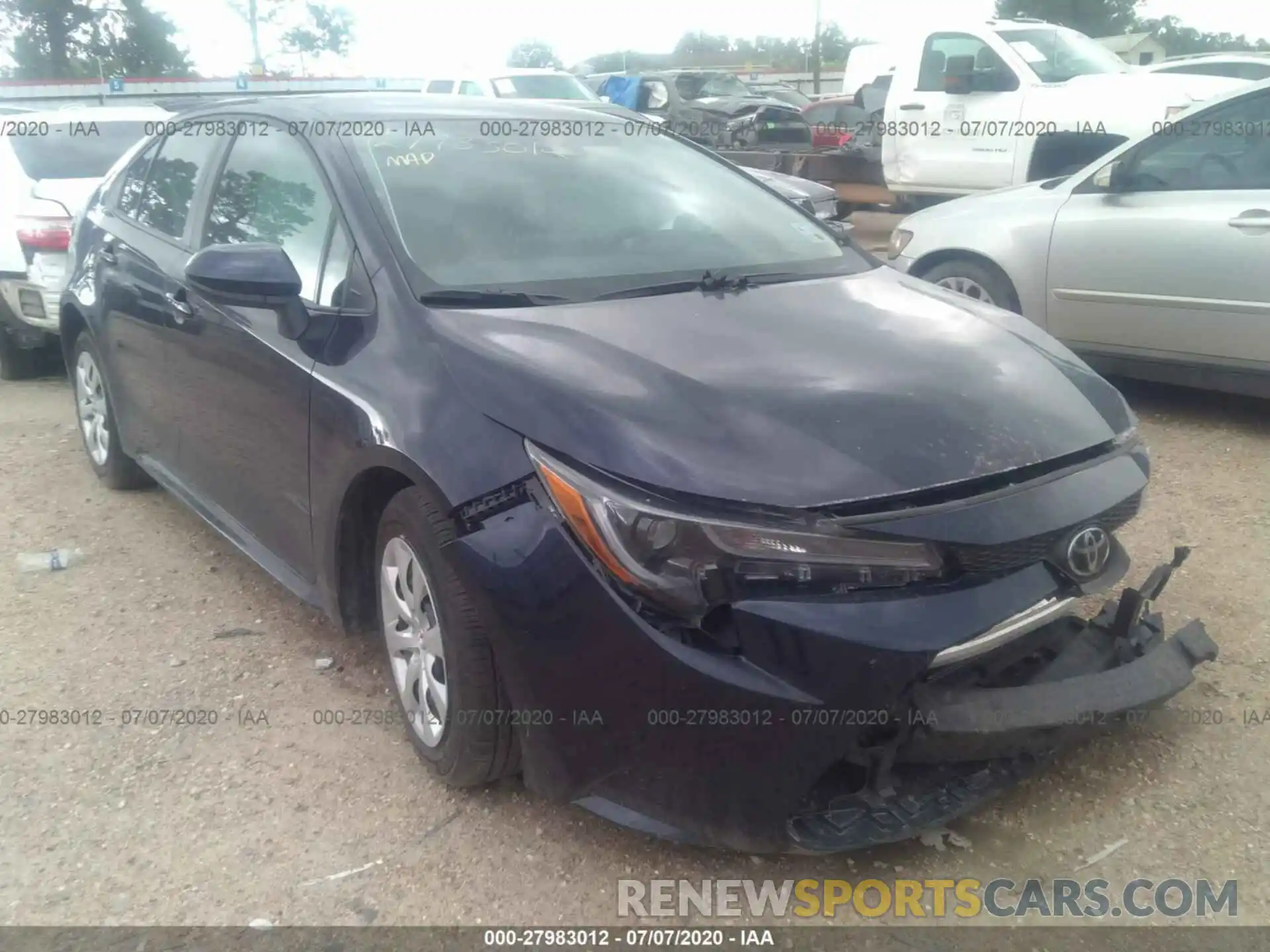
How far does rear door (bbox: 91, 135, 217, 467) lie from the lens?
402cm

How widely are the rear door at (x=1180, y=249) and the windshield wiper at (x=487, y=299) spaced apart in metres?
3.54

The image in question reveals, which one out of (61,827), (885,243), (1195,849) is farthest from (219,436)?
(885,243)

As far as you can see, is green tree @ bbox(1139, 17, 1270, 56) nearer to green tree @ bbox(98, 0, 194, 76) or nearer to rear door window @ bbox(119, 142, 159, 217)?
green tree @ bbox(98, 0, 194, 76)

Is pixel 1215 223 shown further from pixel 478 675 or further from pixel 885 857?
pixel 478 675

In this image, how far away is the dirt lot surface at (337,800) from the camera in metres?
2.50

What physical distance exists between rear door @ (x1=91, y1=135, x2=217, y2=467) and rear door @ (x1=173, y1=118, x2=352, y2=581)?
18 cm

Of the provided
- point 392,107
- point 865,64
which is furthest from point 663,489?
point 865,64

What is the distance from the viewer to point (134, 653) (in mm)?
3623

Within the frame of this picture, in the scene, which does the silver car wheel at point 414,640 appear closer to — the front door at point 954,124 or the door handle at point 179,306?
the door handle at point 179,306

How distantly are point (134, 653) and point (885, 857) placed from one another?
245cm

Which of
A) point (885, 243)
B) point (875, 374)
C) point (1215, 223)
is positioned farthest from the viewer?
point (885, 243)

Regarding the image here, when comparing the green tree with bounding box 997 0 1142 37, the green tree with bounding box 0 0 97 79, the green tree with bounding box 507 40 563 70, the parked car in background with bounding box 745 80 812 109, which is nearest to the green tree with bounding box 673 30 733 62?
the green tree with bounding box 507 40 563 70

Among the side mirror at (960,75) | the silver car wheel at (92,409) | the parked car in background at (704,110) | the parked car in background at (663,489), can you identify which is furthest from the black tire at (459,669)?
the parked car in background at (704,110)

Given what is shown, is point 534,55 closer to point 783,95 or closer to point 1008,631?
point 783,95
